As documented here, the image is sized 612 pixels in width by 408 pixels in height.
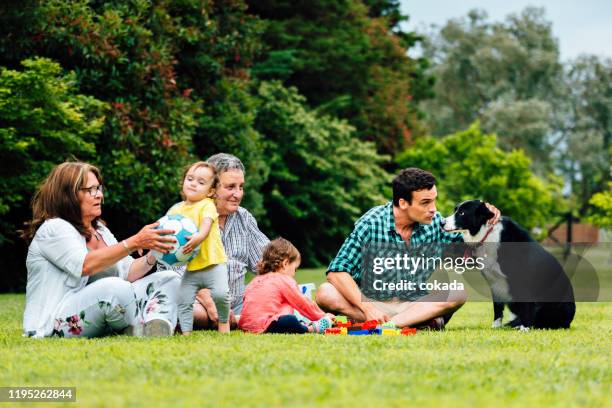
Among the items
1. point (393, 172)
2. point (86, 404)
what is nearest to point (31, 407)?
point (86, 404)

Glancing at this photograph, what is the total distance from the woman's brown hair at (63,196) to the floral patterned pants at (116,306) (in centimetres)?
49

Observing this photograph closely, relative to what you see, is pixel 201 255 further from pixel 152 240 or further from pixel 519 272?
pixel 519 272

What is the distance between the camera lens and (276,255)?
738cm

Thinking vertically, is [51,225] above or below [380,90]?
below

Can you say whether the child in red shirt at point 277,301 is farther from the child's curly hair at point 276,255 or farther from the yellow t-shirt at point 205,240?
the yellow t-shirt at point 205,240

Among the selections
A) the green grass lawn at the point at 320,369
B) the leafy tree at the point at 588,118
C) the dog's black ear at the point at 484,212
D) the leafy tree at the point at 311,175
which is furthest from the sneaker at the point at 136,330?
the leafy tree at the point at 588,118

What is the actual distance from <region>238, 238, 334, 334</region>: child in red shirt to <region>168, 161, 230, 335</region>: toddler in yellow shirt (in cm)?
43

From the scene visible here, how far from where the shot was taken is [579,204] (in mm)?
51656

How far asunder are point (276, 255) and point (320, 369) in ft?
8.91

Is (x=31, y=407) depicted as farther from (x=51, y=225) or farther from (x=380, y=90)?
(x=380, y=90)

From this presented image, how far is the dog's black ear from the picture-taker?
7.81 metres

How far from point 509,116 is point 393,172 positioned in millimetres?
7957

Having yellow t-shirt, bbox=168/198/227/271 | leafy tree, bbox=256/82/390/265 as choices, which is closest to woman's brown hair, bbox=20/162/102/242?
yellow t-shirt, bbox=168/198/227/271

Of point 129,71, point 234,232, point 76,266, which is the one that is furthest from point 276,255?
point 129,71
